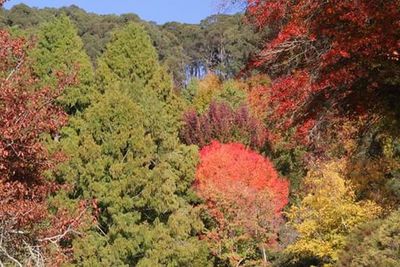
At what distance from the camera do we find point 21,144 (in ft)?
26.5

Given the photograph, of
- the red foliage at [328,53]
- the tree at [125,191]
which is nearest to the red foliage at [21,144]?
the red foliage at [328,53]

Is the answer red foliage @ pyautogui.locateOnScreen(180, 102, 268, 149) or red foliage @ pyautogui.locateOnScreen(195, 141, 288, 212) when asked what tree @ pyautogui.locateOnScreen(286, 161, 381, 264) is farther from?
red foliage @ pyautogui.locateOnScreen(180, 102, 268, 149)

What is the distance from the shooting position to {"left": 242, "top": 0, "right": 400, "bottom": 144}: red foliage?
7.88 m

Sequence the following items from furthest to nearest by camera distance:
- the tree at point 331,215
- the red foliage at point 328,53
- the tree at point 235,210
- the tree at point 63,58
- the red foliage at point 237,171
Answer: the red foliage at point 237,171 → the tree at point 63,58 → the tree at point 235,210 → the tree at point 331,215 → the red foliage at point 328,53

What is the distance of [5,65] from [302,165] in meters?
26.9

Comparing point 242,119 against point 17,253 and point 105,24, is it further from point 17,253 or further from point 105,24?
point 105,24

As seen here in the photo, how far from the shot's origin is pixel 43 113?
8.41 metres

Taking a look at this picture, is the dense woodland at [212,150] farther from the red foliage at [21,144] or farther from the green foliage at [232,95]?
the green foliage at [232,95]

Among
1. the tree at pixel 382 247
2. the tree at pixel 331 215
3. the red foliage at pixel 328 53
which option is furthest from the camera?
Answer: the tree at pixel 331 215

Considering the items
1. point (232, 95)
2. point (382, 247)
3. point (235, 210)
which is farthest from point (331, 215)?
point (232, 95)

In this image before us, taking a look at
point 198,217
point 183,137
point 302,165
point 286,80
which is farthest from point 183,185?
point 286,80

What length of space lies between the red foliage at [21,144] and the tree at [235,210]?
17.7 metres

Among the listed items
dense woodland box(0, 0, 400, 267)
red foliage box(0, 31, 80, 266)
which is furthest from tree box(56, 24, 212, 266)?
red foliage box(0, 31, 80, 266)

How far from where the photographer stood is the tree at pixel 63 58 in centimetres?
2716
